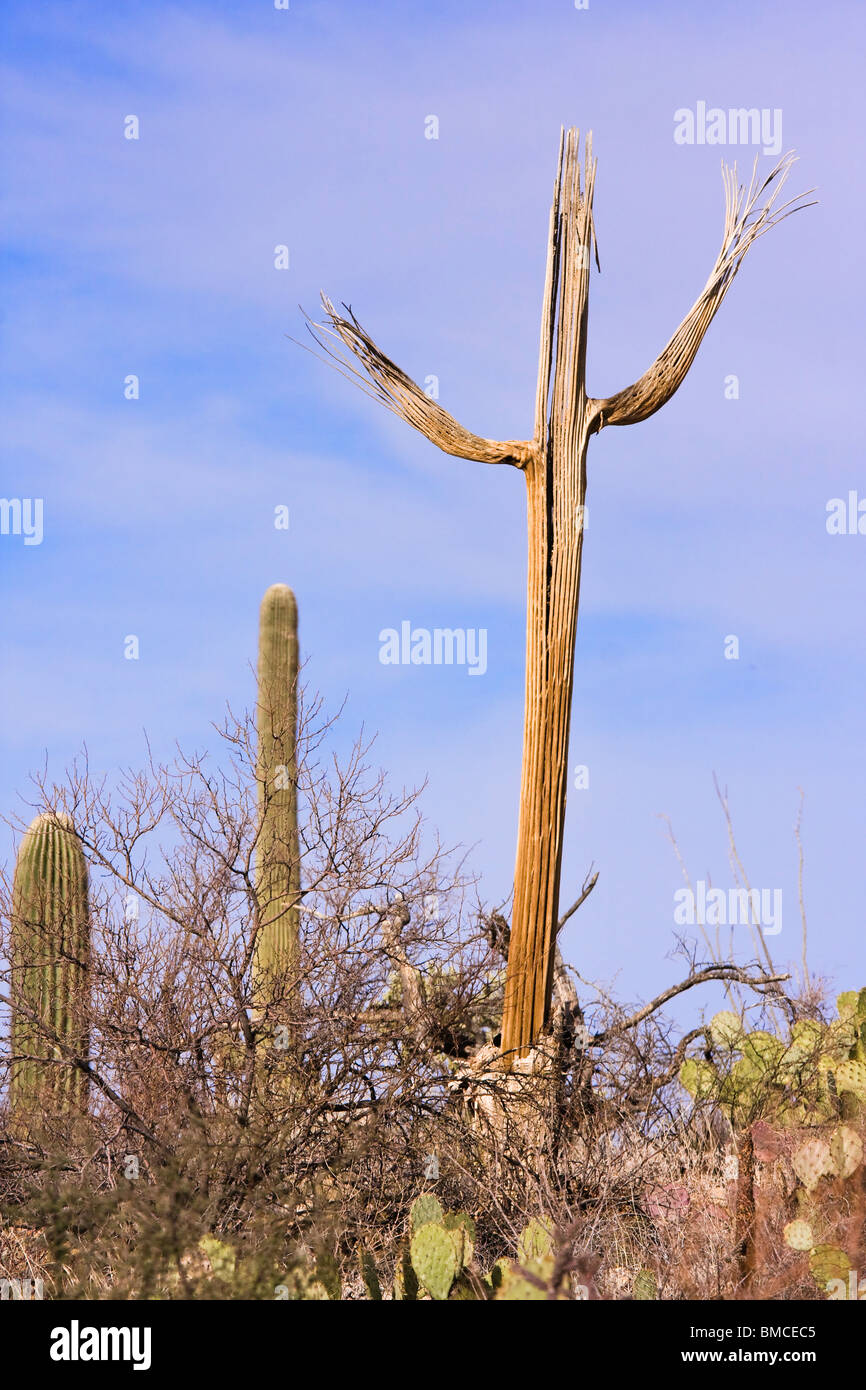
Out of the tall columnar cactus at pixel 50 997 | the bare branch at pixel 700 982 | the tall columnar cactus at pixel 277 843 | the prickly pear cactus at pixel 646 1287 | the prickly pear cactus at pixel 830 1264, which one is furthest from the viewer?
the bare branch at pixel 700 982

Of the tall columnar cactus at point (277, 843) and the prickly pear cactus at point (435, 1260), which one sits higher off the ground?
the tall columnar cactus at point (277, 843)

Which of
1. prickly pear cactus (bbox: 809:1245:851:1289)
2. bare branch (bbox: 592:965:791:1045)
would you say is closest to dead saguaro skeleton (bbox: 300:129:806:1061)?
bare branch (bbox: 592:965:791:1045)

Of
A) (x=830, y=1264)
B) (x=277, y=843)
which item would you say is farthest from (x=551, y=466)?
(x=830, y=1264)

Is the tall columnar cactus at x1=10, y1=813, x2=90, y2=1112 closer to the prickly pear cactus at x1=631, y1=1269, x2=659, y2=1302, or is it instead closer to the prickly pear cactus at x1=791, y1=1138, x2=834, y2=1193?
the prickly pear cactus at x1=631, y1=1269, x2=659, y2=1302

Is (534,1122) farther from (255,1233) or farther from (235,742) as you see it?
(235,742)

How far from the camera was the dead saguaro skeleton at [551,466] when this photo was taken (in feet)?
29.0

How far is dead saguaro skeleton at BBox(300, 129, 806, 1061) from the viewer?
29.0 feet

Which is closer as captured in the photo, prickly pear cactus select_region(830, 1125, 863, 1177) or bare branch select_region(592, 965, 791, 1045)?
prickly pear cactus select_region(830, 1125, 863, 1177)

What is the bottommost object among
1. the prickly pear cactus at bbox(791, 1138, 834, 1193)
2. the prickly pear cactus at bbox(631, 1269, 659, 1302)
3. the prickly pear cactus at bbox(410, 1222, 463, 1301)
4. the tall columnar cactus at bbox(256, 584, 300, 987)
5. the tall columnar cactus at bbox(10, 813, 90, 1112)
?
the prickly pear cactus at bbox(631, 1269, 659, 1302)

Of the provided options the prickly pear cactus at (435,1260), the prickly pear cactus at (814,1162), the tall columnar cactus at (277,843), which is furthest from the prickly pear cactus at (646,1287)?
the tall columnar cactus at (277,843)

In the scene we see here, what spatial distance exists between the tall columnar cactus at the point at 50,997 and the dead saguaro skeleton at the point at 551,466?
2818 mm

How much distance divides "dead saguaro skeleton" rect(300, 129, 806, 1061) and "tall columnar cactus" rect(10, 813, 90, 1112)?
2.82 meters

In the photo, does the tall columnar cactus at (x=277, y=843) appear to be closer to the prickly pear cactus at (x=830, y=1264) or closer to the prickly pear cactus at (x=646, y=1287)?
the prickly pear cactus at (x=646, y=1287)
